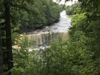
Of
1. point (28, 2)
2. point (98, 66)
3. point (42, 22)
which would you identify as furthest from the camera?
point (42, 22)

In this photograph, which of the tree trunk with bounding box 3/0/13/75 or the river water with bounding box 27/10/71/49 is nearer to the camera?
the tree trunk with bounding box 3/0/13/75

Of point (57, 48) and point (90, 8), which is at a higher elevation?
point (90, 8)

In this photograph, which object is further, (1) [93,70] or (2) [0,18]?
(1) [93,70]

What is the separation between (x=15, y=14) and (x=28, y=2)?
760 mm

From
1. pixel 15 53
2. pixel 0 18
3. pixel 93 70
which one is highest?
pixel 0 18

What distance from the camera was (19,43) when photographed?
9500 millimetres

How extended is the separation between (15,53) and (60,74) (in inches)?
55.1

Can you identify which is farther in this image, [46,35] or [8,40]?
[46,35]

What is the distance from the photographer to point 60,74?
8297 millimetres

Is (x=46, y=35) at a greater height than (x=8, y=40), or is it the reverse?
(x=46, y=35)

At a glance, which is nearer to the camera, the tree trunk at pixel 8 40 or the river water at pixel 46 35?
the tree trunk at pixel 8 40

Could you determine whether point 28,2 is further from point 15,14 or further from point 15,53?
point 15,53

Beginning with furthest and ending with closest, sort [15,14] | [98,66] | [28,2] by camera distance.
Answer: [98,66], [15,14], [28,2]

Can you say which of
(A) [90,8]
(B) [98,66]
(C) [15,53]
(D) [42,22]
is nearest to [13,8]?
(C) [15,53]
